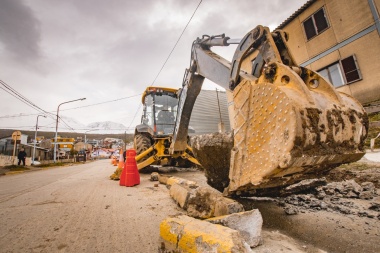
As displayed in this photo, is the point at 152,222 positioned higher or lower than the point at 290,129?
lower

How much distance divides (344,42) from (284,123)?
11.7 m

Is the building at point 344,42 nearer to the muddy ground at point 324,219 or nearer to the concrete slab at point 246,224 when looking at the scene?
the muddy ground at point 324,219

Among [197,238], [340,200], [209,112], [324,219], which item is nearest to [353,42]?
[340,200]

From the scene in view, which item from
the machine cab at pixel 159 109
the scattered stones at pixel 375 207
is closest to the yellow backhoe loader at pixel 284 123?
the scattered stones at pixel 375 207

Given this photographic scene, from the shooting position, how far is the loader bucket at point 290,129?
3.81ft

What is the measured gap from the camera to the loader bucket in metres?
1.16

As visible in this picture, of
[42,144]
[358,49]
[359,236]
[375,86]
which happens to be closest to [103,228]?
[359,236]

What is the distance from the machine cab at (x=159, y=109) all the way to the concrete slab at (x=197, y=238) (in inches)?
198

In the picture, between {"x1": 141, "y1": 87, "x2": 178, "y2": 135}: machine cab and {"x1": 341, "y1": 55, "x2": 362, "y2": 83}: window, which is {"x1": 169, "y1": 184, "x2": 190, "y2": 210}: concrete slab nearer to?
{"x1": 141, "y1": 87, "x2": 178, "y2": 135}: machine cab

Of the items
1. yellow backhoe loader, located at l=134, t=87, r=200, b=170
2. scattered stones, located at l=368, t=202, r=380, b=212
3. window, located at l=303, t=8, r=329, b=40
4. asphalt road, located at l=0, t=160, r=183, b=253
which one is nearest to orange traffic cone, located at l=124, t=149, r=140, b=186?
asphalt road, located at l=0, t=160, r=183, b=253

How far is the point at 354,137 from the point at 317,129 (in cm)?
45

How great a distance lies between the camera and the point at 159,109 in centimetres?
652

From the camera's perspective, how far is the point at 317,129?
1191 millimetres

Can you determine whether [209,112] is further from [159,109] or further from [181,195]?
[181,195]
